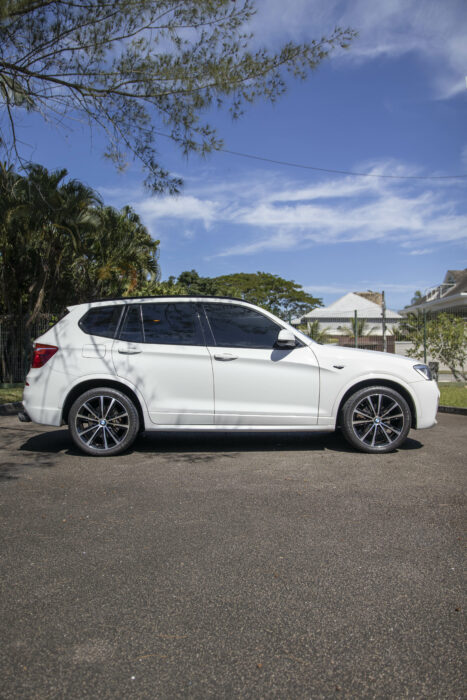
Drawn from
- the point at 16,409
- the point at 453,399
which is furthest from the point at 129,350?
the point at 453,399

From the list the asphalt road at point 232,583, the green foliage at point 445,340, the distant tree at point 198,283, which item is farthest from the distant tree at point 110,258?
the distant tree at point 198,283

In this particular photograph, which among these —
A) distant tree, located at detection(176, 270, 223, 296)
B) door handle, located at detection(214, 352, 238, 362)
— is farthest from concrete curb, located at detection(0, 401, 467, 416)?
distant tree, located at detection(176, 270, 223, 296)

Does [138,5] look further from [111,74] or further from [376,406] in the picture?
[376,406]

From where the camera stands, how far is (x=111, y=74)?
828cm

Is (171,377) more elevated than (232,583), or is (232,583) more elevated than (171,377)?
(171,377)

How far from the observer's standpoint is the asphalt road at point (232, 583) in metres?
1.96

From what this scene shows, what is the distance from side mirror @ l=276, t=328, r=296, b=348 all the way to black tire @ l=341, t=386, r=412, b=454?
914 mm

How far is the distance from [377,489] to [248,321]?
98.1 inches

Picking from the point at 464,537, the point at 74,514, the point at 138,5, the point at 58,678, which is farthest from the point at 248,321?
the point at 138,5

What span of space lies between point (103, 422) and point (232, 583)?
11.3 ft

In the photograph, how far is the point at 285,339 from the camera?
19.3 feet

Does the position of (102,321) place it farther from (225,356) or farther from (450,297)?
(450,297)

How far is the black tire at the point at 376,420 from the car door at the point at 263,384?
401 millimetres

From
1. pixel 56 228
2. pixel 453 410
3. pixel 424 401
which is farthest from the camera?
pixel 56 228
